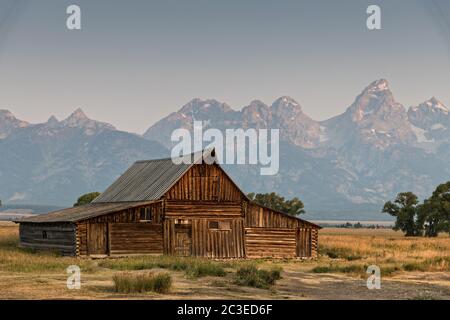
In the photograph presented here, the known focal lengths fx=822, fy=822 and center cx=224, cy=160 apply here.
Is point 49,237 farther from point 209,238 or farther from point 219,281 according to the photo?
point 219,281

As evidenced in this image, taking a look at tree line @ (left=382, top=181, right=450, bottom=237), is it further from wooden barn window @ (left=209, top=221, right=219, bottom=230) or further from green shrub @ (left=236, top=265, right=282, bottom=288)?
green shrub @ (left=236, top=265, right=282, bottom=288)

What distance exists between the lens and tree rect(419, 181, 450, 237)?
77625 millimetres

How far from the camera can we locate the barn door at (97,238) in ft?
139

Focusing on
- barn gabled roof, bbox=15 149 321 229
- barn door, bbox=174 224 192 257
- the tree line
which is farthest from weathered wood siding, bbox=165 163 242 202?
the tree line

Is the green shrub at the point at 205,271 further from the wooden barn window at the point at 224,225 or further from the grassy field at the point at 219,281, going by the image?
the wooden barn window at the point at 224,225

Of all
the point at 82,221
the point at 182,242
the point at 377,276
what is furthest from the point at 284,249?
the point at 377,276

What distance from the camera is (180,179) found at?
4506 centimetres

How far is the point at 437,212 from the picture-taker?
78188 millimetres

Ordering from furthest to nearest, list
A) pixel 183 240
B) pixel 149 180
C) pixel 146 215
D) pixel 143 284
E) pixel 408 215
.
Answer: pixel 408 215 → pixel 149 180 → pixel 183 240 → pixel 146 215 → pixel 143 284

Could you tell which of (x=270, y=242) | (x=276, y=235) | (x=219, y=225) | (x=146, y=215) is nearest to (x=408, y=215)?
(x=276, y=235)

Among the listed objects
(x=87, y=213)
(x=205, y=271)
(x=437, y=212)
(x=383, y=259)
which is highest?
(x=87, y=213)

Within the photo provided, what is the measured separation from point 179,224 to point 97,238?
191 inches

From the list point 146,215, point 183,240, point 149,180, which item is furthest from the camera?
point 149,180
